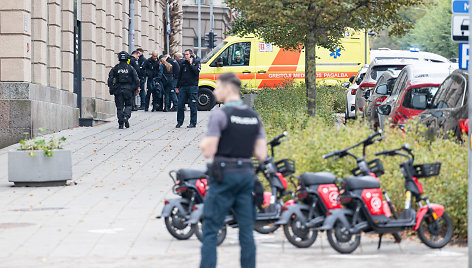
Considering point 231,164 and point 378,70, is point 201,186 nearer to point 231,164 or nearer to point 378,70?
point 231,164

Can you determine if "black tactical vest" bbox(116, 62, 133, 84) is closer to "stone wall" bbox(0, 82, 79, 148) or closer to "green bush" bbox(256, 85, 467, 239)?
"stone wall" bbox(0, 82, 79, 148)

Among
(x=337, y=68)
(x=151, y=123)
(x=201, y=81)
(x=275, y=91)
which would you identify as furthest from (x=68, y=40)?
(x=337, y=68)

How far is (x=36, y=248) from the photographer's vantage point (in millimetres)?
9062

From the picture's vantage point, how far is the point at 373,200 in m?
8.77

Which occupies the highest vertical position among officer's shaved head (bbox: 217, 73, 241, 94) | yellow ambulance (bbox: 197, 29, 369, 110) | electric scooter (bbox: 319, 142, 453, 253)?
yellow ambulance (bbox: 197, 29, 369, 110)

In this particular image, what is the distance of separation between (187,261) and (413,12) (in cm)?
11199

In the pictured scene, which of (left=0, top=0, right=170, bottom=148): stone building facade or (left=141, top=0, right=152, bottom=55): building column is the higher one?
(left=141, top=0, right=152, bottom=55): building column

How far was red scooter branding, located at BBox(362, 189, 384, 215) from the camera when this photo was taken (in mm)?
8750

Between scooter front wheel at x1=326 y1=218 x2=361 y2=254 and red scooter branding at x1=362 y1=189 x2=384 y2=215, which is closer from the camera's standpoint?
scooter front wheel at x1=326 y1=218 x2=361 y2=254

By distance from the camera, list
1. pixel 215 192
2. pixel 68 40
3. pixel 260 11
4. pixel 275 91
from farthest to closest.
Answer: pixel 68 40 < pixel 275 91 < pixel 260 11 < pixel 215 192

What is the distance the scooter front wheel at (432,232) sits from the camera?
878 cm

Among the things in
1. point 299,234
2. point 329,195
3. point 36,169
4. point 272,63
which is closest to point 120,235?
point 299,234

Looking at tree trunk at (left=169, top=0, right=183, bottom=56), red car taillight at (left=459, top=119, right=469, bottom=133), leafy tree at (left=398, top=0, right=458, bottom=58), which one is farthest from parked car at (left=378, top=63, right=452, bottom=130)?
leafy tree at (left=398, top=0, right=458, bottom=58)

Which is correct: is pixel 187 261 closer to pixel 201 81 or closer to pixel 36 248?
pixel 36 248
